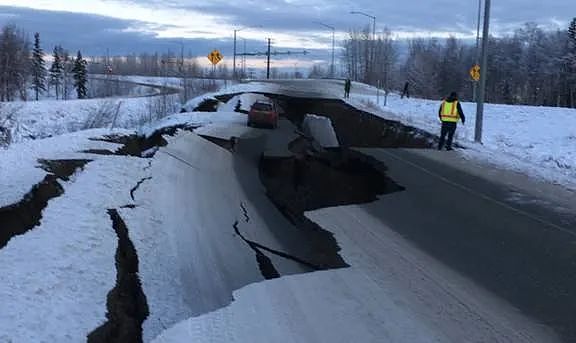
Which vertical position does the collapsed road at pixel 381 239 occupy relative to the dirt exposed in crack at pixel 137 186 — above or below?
below

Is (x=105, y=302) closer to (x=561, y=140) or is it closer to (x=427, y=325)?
(x=427, y=325)

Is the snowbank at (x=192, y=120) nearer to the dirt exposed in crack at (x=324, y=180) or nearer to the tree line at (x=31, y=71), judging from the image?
the dirt exposed in crack at (x=324, y=180)

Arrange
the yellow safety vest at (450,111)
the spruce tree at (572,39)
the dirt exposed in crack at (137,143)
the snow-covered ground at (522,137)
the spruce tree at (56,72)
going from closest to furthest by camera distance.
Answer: the dirt exposed in crack at (137,143) < the snow-covered ground at (522,137) < the yellow safety vest at (450,111) < the spruce tree at (572,39) < the spruce tree at (56,72)

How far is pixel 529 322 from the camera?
19.9ft

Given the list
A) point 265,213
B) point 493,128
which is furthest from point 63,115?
point 265,213

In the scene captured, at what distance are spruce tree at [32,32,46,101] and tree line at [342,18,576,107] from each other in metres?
63.6

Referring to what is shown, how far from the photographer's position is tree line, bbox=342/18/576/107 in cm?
10108

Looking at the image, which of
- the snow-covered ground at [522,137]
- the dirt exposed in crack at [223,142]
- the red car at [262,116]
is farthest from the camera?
the red car at [262,116]

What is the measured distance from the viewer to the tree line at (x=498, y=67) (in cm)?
10108

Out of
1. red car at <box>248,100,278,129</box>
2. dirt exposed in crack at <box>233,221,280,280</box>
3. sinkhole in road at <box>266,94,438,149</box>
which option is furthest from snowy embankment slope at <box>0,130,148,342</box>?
red car at <box>248,100,278,129</box>

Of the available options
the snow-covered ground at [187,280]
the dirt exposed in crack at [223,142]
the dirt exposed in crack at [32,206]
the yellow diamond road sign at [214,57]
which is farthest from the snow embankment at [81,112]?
the snow-covered ground at [187,280]

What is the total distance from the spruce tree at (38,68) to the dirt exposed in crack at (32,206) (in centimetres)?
11111

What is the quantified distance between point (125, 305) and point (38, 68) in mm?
122035

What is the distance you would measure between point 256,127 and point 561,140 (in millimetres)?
14520
